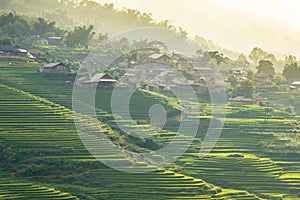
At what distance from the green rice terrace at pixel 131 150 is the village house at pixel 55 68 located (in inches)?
44.5

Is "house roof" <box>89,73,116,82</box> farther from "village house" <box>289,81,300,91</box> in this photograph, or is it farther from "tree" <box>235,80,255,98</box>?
"village house" <box>289,81,300,91</box>

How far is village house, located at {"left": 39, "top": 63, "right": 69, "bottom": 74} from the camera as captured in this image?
135ft

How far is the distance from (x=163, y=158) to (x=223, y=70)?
2354 cm

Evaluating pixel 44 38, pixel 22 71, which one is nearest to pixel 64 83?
pixel 22 71

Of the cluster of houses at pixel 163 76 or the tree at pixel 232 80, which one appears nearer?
the cluster of houses at pixel 163 76

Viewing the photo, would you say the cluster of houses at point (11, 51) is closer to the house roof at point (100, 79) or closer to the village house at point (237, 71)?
the house roof at point (100, 79)

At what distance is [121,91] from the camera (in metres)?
38.3

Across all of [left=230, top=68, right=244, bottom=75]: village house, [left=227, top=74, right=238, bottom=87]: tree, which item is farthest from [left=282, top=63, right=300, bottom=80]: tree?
[left=227, top=74, right=238, bottom=87]: tree

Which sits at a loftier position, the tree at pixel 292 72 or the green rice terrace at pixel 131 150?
the tree at pixel 292 72

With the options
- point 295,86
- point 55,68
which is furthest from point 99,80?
point 295,86

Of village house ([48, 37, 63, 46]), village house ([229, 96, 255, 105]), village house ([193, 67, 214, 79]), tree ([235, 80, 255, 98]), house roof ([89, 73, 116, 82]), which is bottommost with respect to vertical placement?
village house ([229, 96, 255, 105])

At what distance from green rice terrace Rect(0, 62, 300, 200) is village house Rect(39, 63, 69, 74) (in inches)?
44.5

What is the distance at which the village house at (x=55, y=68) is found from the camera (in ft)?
135

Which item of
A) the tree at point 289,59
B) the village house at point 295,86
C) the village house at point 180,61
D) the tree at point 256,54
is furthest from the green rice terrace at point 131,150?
the tree at point 256,54
